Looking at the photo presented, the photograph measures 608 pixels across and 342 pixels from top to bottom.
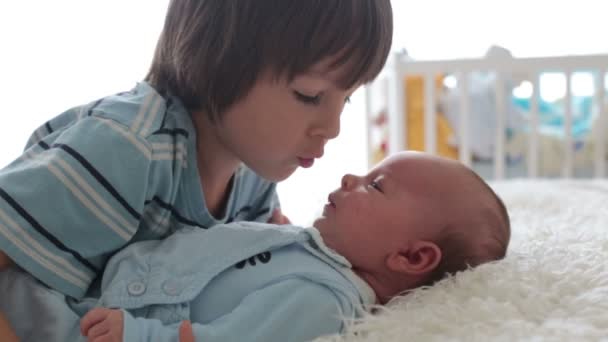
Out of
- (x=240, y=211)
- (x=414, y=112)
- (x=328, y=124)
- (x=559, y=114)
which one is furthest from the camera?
(x=559, y=114)

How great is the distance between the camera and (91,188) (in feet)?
2.67

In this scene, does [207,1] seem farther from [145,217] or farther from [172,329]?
[172,329]

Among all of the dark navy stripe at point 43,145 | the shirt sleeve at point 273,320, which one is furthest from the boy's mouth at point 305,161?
the dark navy stripe at point 43,145

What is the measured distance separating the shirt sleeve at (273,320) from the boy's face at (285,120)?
A: 23 cm

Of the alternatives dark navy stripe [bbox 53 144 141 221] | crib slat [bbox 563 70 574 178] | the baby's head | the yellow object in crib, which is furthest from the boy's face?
the yellow object in crib

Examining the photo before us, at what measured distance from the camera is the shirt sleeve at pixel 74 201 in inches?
31.1

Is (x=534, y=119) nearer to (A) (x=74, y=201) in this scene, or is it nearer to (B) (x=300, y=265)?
(B) (x=300, y=265)

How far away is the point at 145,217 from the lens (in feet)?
3.04

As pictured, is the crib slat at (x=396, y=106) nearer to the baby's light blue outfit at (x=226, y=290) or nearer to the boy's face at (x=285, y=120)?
the boy's face at (x=285, y=120)

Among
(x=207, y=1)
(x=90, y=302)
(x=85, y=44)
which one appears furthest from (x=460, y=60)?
(x=90, y=302)

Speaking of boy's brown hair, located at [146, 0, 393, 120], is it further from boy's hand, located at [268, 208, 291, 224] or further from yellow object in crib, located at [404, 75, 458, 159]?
yellow object in crib, located at [404, 75, 458, 159]

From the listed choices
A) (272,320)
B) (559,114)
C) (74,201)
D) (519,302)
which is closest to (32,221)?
(74,201)

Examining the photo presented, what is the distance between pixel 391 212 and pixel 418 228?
41mm

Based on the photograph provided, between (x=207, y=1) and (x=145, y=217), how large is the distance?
0.31 metres
